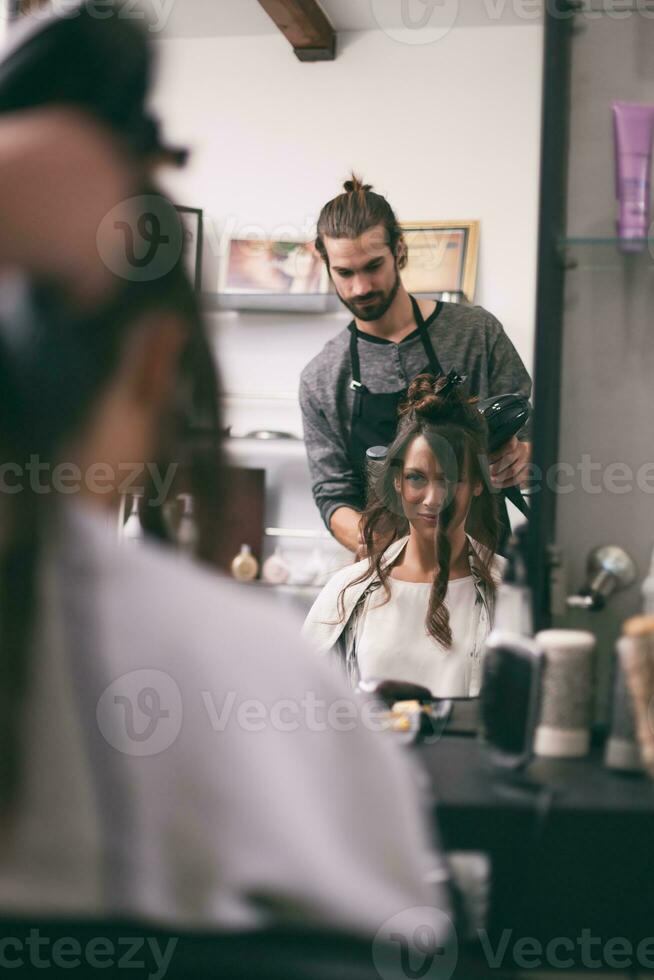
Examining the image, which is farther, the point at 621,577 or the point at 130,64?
the point at 621,577

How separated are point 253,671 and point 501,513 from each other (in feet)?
4.17

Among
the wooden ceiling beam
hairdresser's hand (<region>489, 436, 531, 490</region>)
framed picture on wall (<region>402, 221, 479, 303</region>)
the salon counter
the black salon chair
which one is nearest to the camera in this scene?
the black salon chair

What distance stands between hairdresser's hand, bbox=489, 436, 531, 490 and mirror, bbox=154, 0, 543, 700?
97 centimetres

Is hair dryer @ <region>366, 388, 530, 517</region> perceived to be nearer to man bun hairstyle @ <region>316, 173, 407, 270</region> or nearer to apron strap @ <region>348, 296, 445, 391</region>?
apron strap @ <region>348, 296, 445, 391</region>

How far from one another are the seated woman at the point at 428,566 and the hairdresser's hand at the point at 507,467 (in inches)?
0.9

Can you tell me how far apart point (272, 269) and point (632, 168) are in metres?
1.88

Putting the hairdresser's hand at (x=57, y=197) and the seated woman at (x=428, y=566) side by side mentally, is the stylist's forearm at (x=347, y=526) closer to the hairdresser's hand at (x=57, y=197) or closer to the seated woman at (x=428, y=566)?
the seated woman at (x=428, y=566)

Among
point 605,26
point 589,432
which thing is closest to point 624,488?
point 589,432

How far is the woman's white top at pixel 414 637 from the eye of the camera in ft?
5.12

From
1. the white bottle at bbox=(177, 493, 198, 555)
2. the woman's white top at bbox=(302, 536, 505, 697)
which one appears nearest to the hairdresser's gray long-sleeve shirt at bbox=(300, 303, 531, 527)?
the woman's white top at bbox=(302, 536, 505, 697)

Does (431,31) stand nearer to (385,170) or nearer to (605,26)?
(385,170)

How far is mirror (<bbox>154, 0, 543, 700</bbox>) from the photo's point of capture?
9.04 feet

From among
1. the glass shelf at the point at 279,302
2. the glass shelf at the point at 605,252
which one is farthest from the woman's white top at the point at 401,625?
the glass shelf at the point at 279,302

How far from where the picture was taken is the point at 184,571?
52cm
